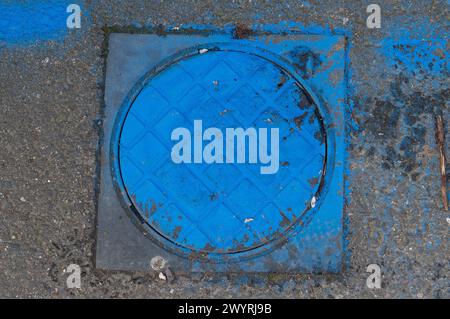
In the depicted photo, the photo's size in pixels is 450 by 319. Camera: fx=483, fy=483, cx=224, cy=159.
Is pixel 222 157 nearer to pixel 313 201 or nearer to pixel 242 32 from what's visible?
pixel 313 201

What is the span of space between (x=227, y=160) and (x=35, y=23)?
122 cm

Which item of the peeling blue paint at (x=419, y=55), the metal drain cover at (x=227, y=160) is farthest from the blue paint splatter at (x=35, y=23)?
the peeling blue paint at (x=419, y=55)

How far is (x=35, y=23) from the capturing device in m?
2.48

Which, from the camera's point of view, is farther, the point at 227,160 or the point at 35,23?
the point at 35,23

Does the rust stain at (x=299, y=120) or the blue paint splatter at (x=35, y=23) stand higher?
the blue paint splatter at (x=35, y=23)

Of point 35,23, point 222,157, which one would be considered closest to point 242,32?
point 222,157

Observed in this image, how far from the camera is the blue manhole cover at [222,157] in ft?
7.67

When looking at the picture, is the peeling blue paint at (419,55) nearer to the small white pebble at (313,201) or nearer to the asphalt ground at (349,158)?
the asphalt ground at (349,158)

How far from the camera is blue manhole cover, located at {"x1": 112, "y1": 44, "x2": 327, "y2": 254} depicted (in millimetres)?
2338

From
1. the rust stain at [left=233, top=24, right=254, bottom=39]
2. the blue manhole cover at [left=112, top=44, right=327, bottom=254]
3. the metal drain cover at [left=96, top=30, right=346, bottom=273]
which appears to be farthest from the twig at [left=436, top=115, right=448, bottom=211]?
the rust stain at [left=233, top=24, right=254, bottom=39]

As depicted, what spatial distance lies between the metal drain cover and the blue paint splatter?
394 mm

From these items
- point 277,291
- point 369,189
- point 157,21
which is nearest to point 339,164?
point 369,189

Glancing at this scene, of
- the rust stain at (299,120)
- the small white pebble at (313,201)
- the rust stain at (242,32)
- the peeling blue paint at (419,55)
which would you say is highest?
the rust stain at (242,32)

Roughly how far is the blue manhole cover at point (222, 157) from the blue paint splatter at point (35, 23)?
0.59 m
